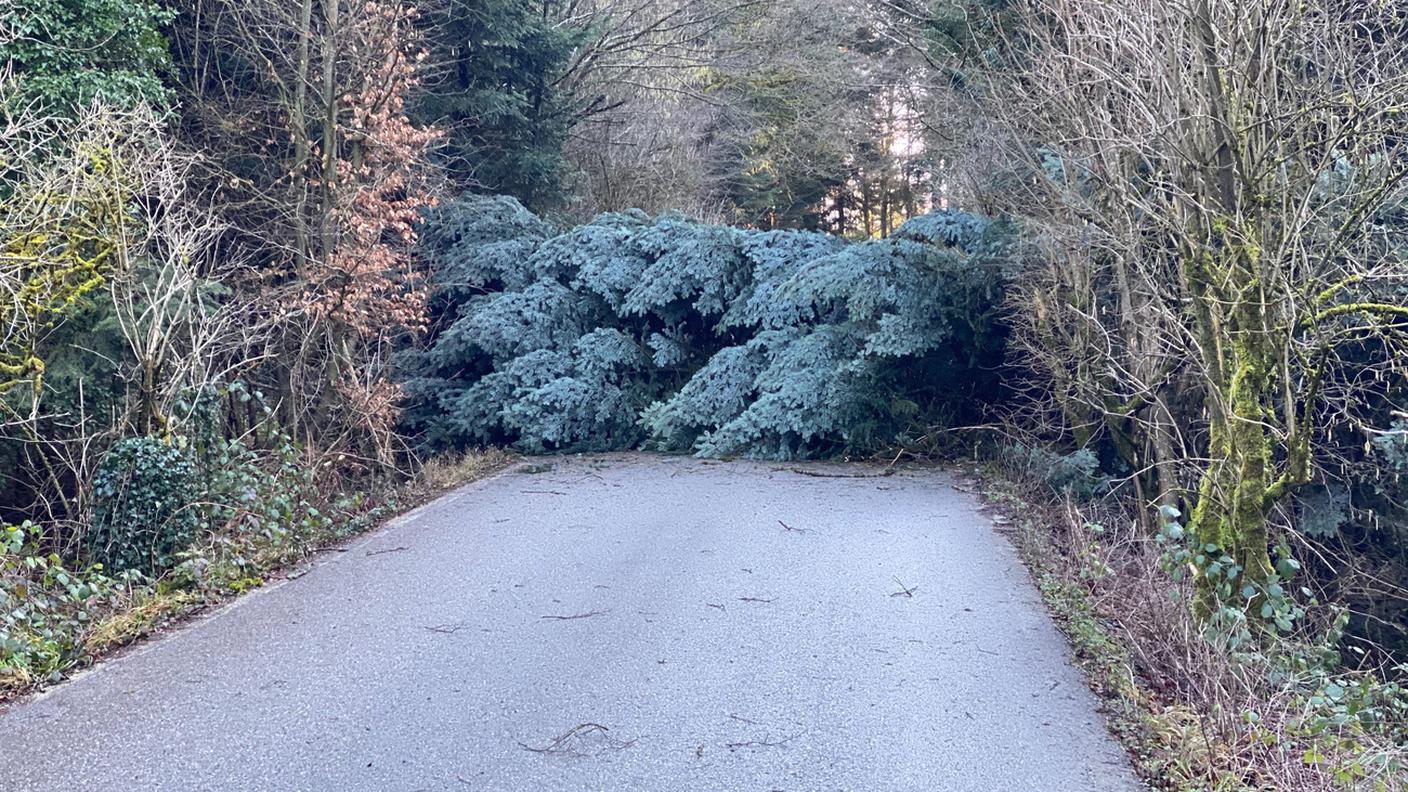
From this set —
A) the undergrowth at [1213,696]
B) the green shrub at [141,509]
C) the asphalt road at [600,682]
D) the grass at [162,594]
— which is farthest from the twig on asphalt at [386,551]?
the undergrowth at [1213,696]

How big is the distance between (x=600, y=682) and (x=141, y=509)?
3799mm

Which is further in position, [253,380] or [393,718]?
[253,380]

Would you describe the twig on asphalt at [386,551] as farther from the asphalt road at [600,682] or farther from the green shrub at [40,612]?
the green shrub at [40,612]

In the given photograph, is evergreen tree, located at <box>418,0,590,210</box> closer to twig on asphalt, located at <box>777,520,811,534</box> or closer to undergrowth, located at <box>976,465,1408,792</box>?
twig on asphalt, located at <box>777,520,811,534</box>

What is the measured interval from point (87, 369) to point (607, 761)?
8.43 m

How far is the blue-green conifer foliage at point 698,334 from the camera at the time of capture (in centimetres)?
1405

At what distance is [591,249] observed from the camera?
16.2 meters

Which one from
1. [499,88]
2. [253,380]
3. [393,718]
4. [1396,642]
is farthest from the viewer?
[499,88]

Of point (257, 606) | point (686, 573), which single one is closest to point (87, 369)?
point (257, 606)

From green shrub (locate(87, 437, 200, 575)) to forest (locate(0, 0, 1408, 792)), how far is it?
0.08 ft

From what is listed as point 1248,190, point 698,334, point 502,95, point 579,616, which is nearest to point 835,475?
point 698,334

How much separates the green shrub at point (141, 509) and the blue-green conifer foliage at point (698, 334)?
300 inches

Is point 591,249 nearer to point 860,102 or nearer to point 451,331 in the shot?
point 451,331

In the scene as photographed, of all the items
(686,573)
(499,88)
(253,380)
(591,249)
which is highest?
(499,88)
